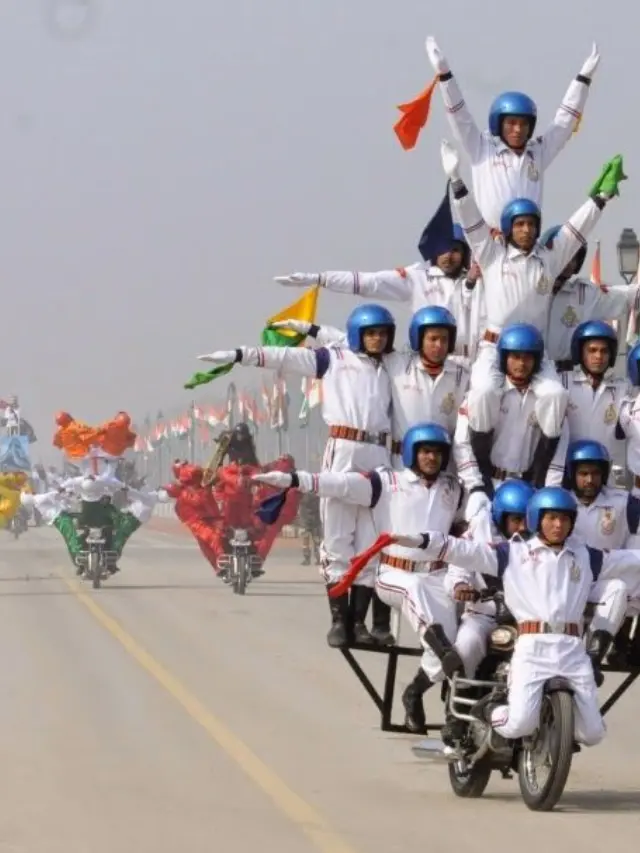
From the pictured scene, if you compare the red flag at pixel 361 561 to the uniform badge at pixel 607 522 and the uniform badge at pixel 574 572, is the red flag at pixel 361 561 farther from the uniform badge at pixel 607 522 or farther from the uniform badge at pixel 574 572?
the uniform badge at pixel 607 522

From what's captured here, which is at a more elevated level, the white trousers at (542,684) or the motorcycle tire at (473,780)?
the white trousers at (542,684)

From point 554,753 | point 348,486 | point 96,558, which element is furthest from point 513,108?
point 96,558

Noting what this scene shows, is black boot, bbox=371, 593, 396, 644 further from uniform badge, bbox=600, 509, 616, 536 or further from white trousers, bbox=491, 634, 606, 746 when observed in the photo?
white trousers, bbox=491, 634, 606, 746

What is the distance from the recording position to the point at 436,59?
13922 millimetres

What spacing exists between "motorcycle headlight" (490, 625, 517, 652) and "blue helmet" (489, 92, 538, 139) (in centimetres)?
305

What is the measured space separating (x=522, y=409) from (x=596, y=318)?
102 centimetres

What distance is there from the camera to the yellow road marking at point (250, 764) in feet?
34.3

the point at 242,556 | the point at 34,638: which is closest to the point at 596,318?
the point at 34,638

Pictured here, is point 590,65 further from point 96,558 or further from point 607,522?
point 96,558

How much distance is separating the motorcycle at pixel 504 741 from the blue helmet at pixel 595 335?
1610mm

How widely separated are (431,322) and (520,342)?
76 cm

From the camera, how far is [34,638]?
23.8 m

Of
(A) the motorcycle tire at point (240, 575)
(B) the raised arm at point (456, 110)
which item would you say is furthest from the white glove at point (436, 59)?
(A) the motorcycle tire at point (240, 575)

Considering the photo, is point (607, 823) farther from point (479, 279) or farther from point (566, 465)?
point (479, 279)
